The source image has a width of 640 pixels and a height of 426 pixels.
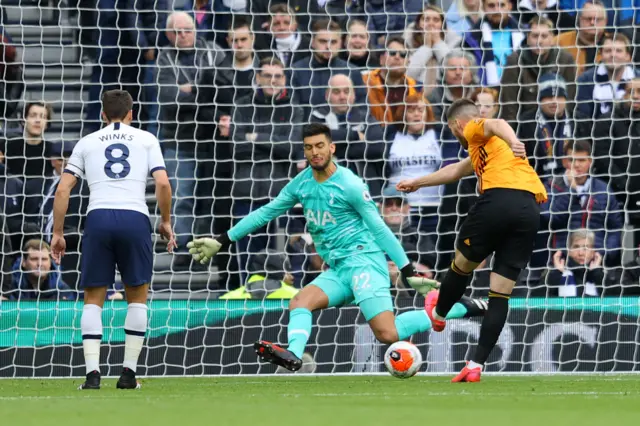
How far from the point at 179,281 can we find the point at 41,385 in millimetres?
3436

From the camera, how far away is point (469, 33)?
11797 mm

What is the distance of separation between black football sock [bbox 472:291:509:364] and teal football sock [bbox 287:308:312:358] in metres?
1.06

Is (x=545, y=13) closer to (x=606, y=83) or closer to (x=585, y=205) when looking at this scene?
(x=606, y=83)

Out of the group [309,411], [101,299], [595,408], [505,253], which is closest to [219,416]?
[309,411]

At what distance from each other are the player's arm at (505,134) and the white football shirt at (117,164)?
193cm

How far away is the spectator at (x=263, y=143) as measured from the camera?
37.0 ft

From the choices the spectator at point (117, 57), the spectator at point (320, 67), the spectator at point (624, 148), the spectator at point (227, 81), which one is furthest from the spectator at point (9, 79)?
the spectator at point (624, 148)

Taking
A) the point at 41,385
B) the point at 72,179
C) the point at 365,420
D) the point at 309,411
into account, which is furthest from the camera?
the point at 41,385

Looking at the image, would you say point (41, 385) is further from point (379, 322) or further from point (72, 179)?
point (379, 322)

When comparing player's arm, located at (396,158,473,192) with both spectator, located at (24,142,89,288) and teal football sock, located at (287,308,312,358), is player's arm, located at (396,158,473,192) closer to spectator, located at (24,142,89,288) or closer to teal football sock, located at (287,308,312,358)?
teal football sock, located at (287,308,312,358)

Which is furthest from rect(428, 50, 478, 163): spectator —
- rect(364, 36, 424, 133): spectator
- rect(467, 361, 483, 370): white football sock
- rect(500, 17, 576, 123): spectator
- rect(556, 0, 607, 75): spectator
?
rect(467, 361, 483, 370): white football sock

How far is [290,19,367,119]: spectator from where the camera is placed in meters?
11.6

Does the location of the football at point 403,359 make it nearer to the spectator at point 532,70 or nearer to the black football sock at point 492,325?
the black football sock at point 492,325

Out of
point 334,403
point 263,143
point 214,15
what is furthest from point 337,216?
point 214,15
